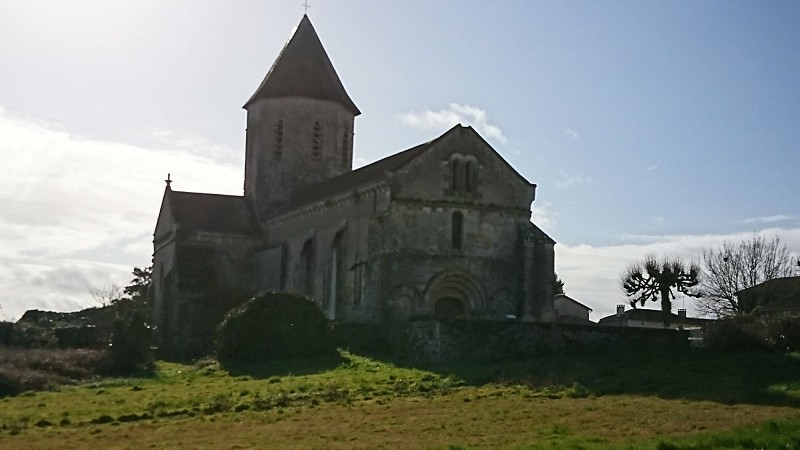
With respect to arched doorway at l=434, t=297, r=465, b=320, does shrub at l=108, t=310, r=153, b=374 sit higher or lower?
lower

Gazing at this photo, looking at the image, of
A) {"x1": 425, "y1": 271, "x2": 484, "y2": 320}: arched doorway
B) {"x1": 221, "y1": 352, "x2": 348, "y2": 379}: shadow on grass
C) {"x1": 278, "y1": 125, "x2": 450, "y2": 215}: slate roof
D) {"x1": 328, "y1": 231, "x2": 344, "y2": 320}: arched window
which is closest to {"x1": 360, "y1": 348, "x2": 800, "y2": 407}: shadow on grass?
{"x1": 221, "y1": 352, "x2": 348, "y2": 379}: shadow on grass

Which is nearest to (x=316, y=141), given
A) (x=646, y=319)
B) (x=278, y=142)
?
(x=278, y=142)

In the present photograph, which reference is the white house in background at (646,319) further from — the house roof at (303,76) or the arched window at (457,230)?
the arched window at (457,230)

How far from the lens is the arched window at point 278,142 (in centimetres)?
5219

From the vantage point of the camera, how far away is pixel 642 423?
60.9 feet

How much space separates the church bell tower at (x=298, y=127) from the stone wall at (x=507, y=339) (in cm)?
2048

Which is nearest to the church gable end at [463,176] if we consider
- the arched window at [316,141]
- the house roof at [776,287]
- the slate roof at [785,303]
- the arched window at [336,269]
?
the arched window at [336,269]

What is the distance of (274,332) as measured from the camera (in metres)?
35.0

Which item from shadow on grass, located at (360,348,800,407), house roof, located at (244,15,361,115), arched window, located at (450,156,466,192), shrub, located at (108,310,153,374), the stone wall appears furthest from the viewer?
house roof, located at (244,15,361,115)

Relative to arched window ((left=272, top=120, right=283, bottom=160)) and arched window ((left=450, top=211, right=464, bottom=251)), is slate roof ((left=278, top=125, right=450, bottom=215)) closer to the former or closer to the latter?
arched window ((left=272, top=120, right=283, bottom=160))

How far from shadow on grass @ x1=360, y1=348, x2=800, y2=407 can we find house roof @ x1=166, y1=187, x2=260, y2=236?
73.4 feet

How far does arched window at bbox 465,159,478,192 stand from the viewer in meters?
38.2

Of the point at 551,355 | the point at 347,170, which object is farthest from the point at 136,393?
the point at 347,170

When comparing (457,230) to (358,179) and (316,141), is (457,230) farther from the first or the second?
(316,141)
